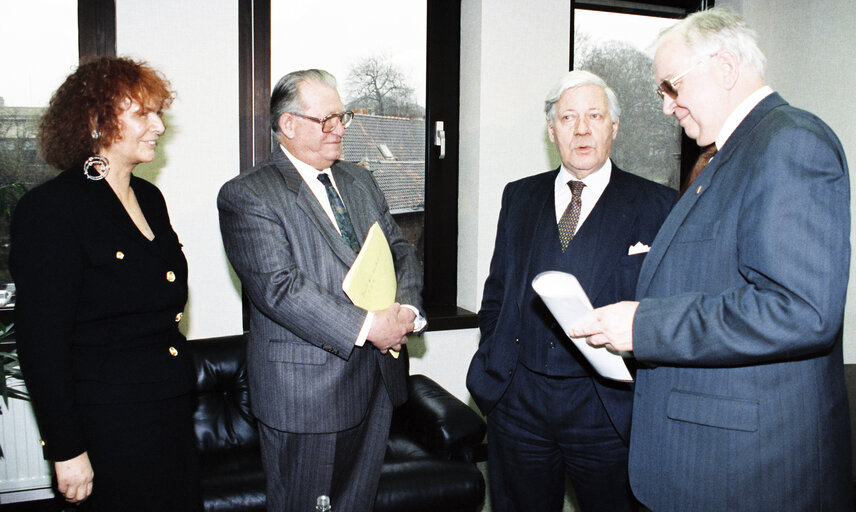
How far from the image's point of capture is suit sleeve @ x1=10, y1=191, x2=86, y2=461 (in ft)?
4.75

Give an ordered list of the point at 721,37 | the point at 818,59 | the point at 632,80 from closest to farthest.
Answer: the point at 721,37
the point at 818,59
the point at 632,80

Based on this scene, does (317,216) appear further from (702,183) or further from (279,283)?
(702,183)

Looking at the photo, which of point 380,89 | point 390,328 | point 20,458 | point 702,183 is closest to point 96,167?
point 390,328

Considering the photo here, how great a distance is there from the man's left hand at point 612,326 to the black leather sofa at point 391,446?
1353 mm

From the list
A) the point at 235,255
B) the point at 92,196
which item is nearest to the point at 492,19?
the point at 235,255

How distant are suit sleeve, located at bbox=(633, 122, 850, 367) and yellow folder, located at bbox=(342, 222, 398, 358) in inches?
35.9

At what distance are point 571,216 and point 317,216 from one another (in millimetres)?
801

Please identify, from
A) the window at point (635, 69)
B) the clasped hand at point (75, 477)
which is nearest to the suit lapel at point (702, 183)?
the clasped hand at point (75, 477)

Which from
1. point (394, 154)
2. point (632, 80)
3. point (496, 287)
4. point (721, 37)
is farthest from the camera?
point (632, 80)

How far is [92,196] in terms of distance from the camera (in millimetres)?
1600

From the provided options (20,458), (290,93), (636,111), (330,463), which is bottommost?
(20,458)

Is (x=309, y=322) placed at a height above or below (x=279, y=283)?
below

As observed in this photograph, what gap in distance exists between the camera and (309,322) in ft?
5.67

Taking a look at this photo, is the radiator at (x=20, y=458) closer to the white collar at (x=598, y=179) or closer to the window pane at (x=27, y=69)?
the window pane at (x=27, y=69)
